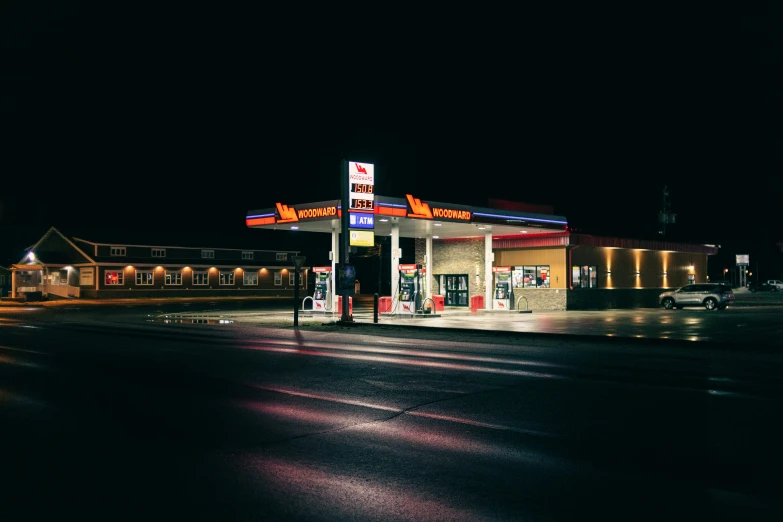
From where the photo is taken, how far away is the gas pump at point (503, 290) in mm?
34656

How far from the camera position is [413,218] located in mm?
28922

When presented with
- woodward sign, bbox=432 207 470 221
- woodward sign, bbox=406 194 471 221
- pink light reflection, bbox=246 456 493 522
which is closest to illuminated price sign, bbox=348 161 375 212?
woodward sign, bbox=406 194 471 221

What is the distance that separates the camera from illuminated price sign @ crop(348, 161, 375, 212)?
25.7 meters

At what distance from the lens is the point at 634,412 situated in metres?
8.77

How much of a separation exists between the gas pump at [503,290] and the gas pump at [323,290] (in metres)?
8.79

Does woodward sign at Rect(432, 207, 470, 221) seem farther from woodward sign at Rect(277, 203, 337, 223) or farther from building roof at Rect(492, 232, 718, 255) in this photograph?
building roof at Rect(492, 232, 718, 255)

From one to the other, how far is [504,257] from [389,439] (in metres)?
33.2

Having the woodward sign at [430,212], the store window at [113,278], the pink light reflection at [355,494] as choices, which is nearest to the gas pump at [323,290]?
the woodward sign at [430,212]

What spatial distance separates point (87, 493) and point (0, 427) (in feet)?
10.6

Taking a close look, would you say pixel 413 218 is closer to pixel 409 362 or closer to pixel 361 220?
pixel 361 220

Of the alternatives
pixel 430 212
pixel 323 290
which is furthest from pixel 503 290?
pixel 323 290

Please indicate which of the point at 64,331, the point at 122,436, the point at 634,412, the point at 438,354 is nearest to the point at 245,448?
the point at 122,436

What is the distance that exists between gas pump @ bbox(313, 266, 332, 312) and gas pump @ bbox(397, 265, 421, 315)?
4083mm

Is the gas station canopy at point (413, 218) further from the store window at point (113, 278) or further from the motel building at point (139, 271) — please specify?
the store window at point (113, 278)
